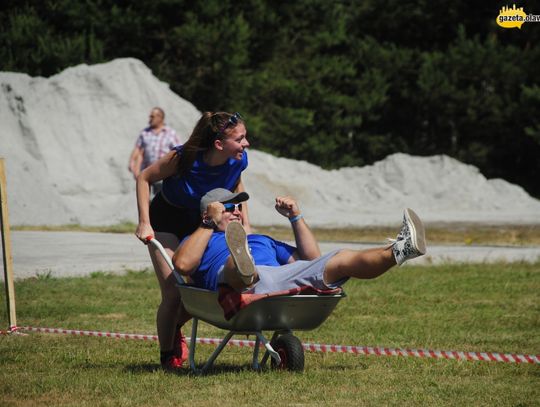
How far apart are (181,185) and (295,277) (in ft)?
3.88

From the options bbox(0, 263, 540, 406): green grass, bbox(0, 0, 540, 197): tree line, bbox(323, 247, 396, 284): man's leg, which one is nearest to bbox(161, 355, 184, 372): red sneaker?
bbox(0, 263, 540, 406): green grass

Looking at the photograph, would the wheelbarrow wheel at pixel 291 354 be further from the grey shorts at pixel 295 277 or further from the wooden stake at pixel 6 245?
the wooden stake at pixel 6 245

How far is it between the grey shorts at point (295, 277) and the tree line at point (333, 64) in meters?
30.4

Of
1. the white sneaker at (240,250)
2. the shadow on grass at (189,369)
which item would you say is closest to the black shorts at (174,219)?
the shadow on grass at (189,369)

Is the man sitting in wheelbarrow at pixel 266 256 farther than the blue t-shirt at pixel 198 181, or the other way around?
the blue t-shirt at pixel 198 181

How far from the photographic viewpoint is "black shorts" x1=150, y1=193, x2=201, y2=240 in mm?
6660

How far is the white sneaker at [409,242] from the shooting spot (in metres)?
5.41

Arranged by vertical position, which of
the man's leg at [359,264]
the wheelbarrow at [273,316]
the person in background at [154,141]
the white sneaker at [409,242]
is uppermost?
the white sneaker at [409,242]

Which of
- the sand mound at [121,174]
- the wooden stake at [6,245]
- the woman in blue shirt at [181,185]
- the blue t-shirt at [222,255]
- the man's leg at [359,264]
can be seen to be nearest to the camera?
the man's leg at [359,264]

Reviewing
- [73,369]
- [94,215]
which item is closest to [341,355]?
[73,369]

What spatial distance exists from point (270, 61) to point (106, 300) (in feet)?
105

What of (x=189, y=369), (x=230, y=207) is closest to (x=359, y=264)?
(x=230, y=207)

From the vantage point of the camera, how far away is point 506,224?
25.3 m

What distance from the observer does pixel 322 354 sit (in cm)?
705
